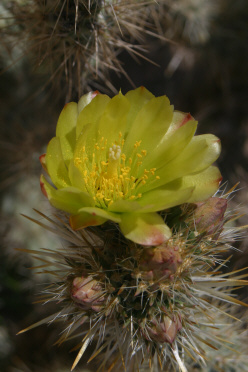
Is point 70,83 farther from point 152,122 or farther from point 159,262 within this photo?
point 159,262

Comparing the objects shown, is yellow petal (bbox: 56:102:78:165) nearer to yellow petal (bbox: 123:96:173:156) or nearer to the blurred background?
yellow petal (bbox: 123:96:173:156)

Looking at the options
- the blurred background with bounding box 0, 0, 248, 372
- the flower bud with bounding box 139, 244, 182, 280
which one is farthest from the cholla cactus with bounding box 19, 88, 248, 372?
the blurred background with bounding box 0, 0, 248, 372

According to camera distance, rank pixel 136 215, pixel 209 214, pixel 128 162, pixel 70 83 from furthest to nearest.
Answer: pixel 70 83 → pixel 128 162 → pixel 209 214 → pixel 136 215

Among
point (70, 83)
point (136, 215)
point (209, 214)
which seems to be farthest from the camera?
point (70, 83)

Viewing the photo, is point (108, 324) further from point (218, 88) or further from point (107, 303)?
point (218, 88)

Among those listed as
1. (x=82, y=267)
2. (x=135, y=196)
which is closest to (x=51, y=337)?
(x=82, y=267)

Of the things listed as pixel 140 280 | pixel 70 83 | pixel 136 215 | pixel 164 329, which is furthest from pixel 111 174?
pixel 70 83

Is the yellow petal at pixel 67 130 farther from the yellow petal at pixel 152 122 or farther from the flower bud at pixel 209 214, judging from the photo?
the flower bud at pixel 209 214

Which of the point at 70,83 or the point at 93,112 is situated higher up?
the point at 93,112
